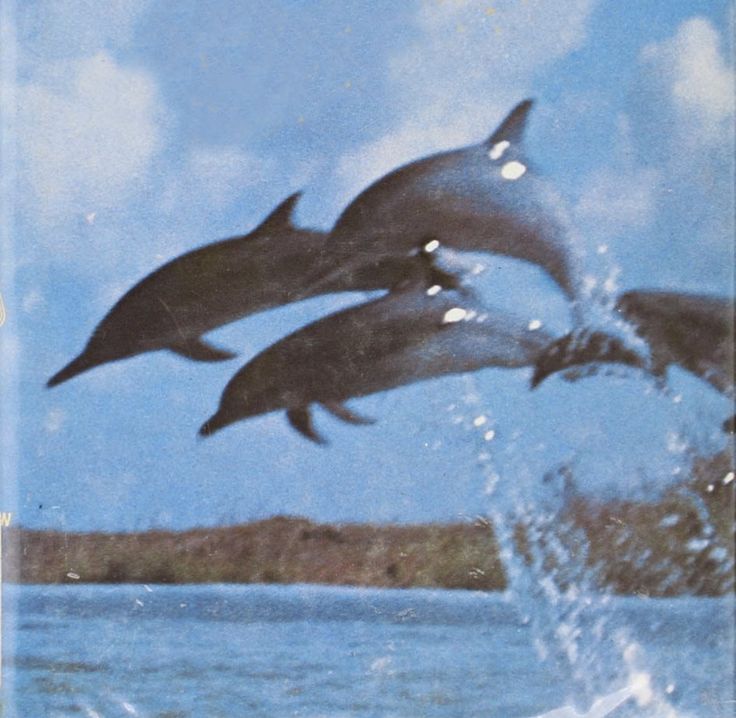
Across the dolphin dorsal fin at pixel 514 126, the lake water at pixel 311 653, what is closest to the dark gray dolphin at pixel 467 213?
the dolphin dorsal fin at pixel 514 126

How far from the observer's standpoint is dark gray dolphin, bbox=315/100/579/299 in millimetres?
3041

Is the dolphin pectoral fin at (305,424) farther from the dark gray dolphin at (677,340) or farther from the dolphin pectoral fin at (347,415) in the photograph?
the dark gray dolphin at (677,340)

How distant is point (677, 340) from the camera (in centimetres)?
305

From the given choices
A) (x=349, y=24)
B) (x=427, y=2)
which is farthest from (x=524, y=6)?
(x=349, y=24)

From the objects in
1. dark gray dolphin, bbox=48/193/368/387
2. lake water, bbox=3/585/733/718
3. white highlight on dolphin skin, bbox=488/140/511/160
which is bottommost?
lake water, bbox=3/585/733/718

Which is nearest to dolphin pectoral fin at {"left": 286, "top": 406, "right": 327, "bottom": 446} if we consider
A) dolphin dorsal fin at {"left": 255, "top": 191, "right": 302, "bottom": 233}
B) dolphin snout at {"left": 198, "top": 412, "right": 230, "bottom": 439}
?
dolphin snout at {"left": 198, "top": 412, "right": 230, "bottom": 439}

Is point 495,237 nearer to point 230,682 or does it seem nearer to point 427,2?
point 427,2

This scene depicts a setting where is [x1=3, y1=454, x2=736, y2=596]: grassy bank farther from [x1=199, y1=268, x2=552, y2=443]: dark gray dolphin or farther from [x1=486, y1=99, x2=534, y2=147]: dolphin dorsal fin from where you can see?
[x1=486, y1=99, x2=534, y2=147]: dolphin dorsal fin

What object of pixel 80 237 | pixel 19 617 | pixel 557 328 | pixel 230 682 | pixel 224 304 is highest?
pixel 80 237

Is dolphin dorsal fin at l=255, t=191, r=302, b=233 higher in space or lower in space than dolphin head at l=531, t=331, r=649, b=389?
higher

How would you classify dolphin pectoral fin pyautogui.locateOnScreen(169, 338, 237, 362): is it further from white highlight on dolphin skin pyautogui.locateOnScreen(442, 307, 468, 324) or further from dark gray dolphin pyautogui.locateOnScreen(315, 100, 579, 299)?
white highlight on dolphin skin pyautogui.locateOnScreen(442, 307, 468, 324)

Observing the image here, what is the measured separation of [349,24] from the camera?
3045mm

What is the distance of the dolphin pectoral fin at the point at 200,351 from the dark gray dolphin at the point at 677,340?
94 cm

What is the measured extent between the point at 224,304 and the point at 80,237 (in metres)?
0.48
